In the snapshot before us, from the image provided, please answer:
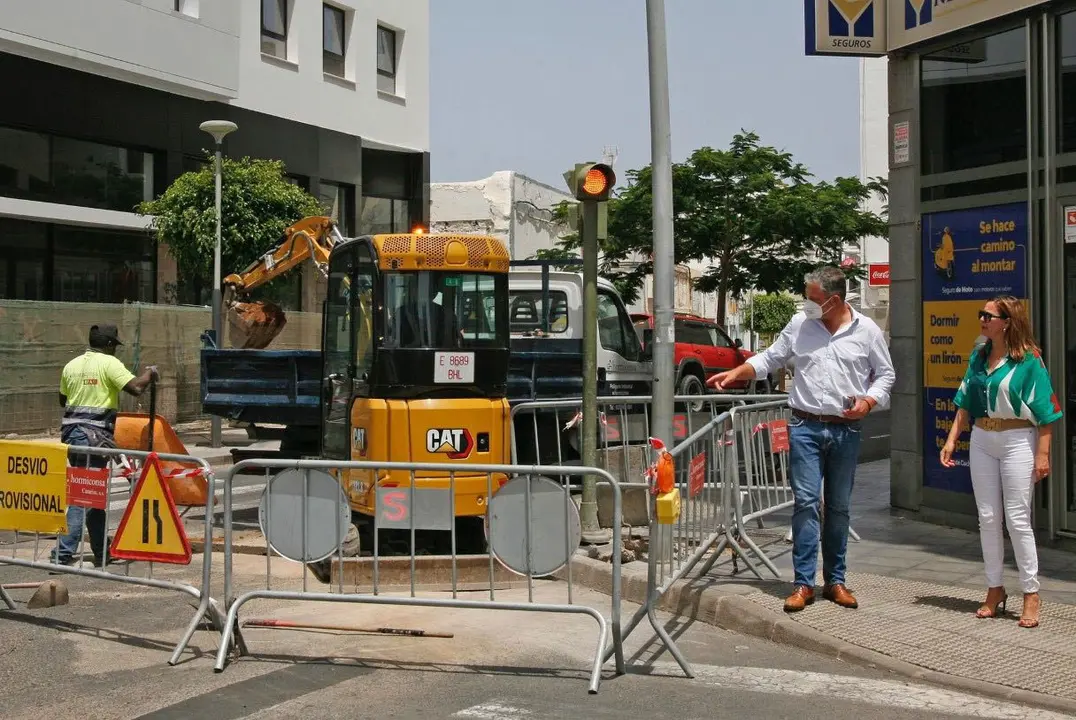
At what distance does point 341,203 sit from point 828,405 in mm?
23738

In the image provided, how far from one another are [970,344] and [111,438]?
22.2 ft

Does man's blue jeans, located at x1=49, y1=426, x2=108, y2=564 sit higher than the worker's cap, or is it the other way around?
the worker's cap

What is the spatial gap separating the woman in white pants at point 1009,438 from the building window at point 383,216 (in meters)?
24.3

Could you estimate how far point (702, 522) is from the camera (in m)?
7.37

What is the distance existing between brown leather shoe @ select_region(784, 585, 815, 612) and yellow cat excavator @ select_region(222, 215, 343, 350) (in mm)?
8666

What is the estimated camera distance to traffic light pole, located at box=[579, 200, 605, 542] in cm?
874

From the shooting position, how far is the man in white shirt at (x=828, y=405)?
6.94 m

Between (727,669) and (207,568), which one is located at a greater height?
(207,568)

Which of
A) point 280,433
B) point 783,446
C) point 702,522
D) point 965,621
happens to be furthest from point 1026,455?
point 280,433

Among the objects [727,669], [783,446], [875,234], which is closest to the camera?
[727,669]

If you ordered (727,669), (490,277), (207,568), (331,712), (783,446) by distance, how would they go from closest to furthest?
(331,712) < (727,669) < (207,568) < (783,446) < (490,277)

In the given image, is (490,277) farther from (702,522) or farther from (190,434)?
(190,434)

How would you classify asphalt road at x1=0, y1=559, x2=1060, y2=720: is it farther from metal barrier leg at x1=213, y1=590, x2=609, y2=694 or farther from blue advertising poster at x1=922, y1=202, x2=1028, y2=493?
blue advertising poster at x1=922, y1=202, x2=1028, y2=493

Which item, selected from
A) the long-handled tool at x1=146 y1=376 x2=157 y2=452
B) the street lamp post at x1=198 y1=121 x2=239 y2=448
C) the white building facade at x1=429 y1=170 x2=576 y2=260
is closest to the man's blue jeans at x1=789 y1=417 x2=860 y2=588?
the long-handled tool at x1=146 y1=376 x2=157 y2=452
